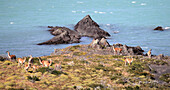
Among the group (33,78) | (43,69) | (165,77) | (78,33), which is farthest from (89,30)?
(33,78)

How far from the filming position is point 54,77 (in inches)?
1061

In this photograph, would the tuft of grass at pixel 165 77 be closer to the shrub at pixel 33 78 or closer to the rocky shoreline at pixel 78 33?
the shrub at pixel 33 78

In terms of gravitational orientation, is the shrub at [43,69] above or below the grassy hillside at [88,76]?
above

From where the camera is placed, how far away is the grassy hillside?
24719 millimetres

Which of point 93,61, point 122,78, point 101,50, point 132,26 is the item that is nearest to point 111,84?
point 122,78

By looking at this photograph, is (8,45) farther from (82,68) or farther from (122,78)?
(122,78)

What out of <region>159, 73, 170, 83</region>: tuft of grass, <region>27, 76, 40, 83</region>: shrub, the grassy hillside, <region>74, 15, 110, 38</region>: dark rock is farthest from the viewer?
<region>74, 15, 110, 38</region>: dark rock

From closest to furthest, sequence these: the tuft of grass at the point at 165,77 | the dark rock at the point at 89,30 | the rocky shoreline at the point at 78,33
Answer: the tuft of grass at the point at 165,77 < the rocky shoreline at the point at 78,33 < the dark rock at the point at 89,30

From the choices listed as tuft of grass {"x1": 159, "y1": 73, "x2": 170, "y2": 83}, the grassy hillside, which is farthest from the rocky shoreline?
tuft of grass {"x1": 159, "y1": 73, "x2": 170, "y2": 83}

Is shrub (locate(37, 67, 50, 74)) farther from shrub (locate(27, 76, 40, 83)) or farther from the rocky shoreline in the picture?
the rocky shoreline

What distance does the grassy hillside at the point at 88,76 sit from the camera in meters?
24.7

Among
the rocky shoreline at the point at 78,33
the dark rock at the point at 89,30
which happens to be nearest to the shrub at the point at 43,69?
the rocky shoreline at the point at 78,33

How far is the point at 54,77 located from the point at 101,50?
19871 millimetres

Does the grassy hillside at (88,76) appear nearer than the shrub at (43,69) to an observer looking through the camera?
Yes
